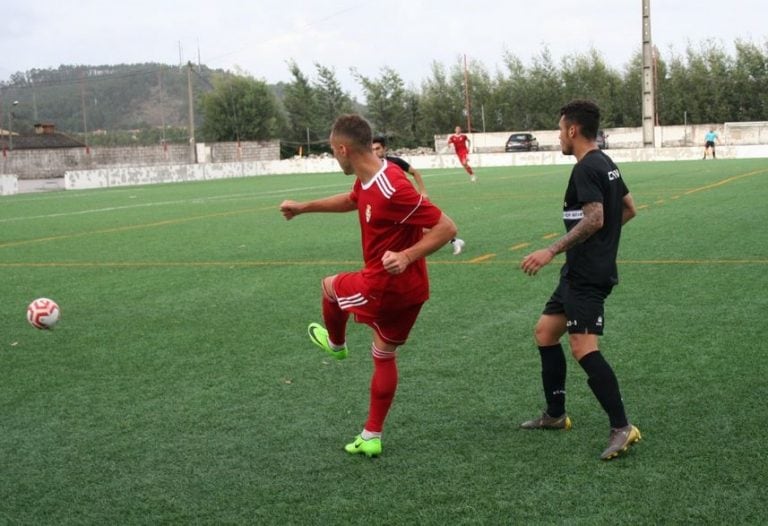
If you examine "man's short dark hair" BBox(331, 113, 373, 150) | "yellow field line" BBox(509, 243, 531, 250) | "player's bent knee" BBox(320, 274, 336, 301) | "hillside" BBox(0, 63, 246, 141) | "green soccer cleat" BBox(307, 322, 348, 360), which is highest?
"hillside" BBox(0, 63, 246, 141)

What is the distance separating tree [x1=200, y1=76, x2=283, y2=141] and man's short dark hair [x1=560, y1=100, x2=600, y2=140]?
7296 cm

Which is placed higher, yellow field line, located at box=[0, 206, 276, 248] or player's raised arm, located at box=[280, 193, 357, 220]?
player's raised arm, located at box=[280, 193, 357, 220]

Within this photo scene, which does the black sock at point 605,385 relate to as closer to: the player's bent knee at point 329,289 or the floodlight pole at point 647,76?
the player's bent knee at point 329,289

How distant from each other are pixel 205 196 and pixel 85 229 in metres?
11.5

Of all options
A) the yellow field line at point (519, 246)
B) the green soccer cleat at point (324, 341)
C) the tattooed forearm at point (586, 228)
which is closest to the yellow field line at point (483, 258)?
the yellow field line at point (519, 246)

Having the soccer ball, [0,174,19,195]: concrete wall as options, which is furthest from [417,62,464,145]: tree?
the soccer ball

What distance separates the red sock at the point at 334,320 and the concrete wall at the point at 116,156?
4560 centimetres

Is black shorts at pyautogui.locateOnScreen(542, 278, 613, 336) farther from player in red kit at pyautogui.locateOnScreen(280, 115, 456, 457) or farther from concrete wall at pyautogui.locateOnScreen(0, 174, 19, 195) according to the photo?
concrete wall at pyautogui.locateOnScreen(0, 174, 19, 195)

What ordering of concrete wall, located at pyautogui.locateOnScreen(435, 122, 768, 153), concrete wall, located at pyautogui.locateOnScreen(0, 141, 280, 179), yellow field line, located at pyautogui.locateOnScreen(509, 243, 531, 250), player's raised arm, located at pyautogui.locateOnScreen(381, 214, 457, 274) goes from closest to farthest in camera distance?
1. player's raised arm, located at pyautogui.locateOnScreen(381, 214, 457, 274)
2. yellow field line, located at pyautogui.locateOnScreen(509, 243, 531, 250)
3. concrete wall, located at pyautogui.locateOnScreen(0, 141, 280, 179)
4. concrete wall, located at pyautogui.locateOnScreen(435, 122, 768, 153)

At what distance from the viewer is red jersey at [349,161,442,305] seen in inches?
197

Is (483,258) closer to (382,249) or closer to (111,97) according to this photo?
(382,249)

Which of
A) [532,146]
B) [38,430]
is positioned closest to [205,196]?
[38,430]

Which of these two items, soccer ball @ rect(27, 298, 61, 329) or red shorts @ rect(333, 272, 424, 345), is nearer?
red shorts @ rect(333, 272, 424, 345)

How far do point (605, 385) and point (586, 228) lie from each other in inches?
32.5
